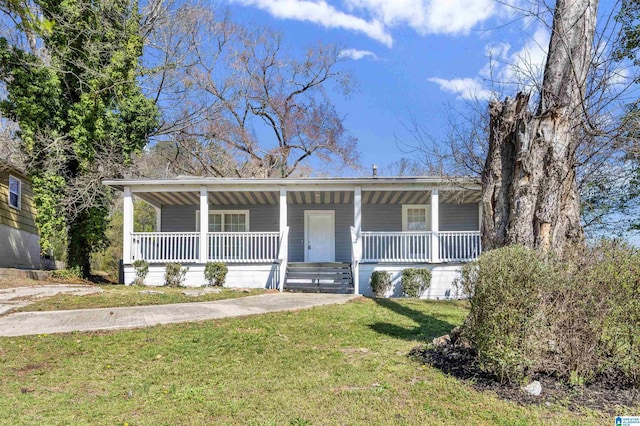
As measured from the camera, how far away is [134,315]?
788 cm

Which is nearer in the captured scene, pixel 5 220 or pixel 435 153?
pixel 435 153

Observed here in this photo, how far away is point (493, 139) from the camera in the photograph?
6.43m

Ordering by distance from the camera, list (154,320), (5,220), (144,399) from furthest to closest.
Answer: (5,220)
(154,320)
(144,399)

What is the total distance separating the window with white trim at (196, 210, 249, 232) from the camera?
16250mm

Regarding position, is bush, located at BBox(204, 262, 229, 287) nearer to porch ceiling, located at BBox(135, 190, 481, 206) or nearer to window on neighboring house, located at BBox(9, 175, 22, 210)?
porch ceiling, located at BBox(135, 190, 481, 206)

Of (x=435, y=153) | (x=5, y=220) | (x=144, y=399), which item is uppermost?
(x=435, y=153)

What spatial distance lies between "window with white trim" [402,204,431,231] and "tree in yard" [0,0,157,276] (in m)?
10.1

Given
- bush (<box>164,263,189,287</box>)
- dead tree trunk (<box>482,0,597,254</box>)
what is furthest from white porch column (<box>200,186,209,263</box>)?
dead tree trunk (<box>482,0,597,254</box>)

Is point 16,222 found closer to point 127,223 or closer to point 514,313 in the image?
point 127,223

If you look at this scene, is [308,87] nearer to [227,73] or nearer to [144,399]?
[227,73]

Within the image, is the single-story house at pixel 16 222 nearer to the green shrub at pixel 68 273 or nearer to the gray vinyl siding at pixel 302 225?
the green shrub at pixel 68 273

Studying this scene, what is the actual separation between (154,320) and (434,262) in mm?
8369

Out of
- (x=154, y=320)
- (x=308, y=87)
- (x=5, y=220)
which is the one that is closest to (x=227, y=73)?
(x=308, y=87)

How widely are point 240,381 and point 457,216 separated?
1267 centimetres
